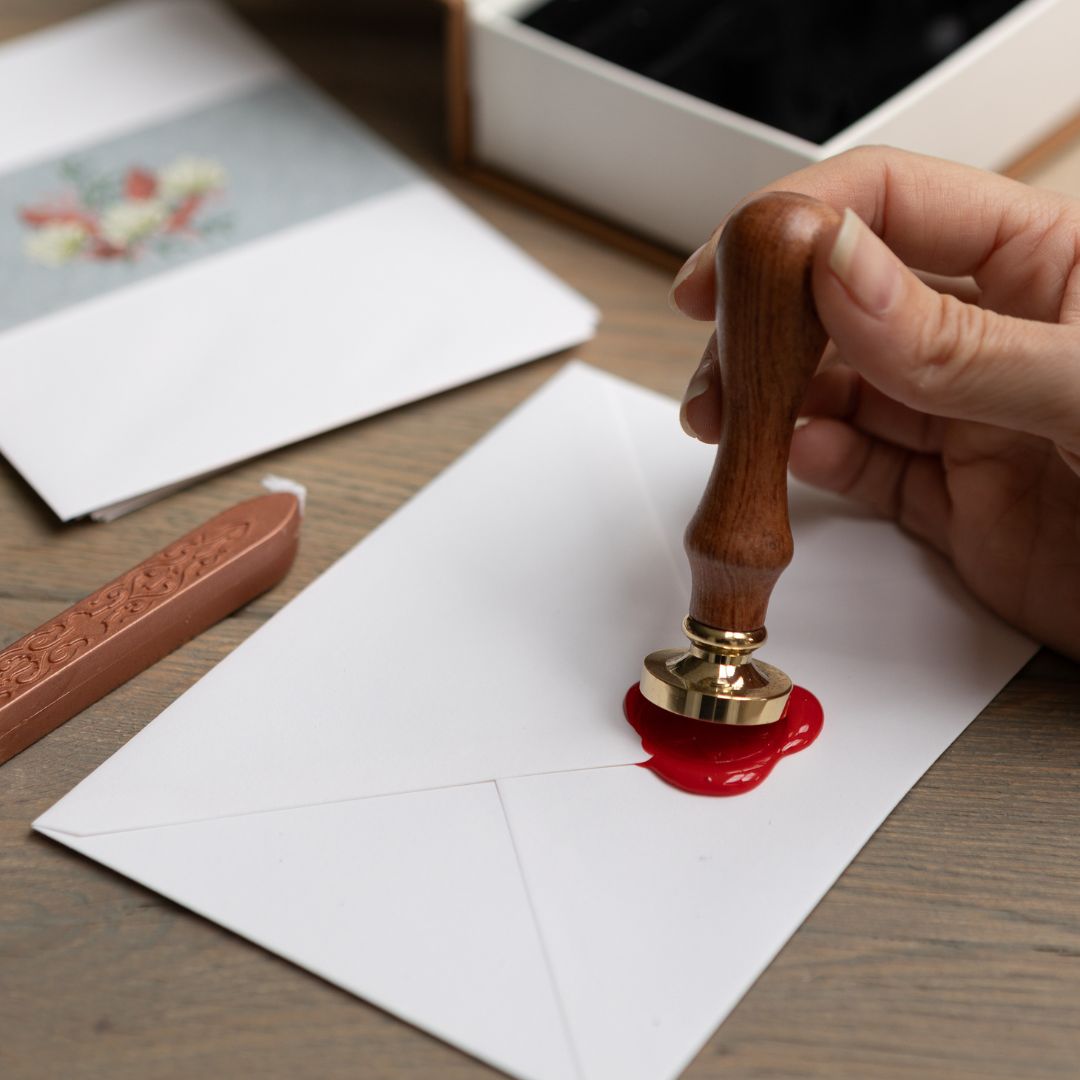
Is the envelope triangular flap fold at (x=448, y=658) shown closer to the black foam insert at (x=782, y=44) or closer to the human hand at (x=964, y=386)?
the human hand at (x=964, y=386)

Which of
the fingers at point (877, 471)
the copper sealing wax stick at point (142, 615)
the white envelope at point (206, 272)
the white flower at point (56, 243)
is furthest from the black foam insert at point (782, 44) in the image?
the copper sealing wax stick at point (142, 615)

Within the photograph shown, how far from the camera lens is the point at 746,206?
56 cm

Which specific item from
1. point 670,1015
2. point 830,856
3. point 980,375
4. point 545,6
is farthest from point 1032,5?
point 670,1015

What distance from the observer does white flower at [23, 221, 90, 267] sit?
98 centimetres

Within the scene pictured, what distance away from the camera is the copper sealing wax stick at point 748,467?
554mm

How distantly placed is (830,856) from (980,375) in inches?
9.6

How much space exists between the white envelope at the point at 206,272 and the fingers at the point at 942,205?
0.81ft

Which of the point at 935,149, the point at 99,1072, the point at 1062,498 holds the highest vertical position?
the point at 935,149

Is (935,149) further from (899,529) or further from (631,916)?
(631,916)

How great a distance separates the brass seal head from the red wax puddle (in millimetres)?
13

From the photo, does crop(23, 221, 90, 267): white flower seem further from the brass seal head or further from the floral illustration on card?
the brass seal head

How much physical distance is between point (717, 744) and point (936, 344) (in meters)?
0.23

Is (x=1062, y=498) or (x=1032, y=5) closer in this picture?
(x=1062, y=498)

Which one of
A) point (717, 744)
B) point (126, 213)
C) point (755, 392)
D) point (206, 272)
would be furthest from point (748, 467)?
point (126, 213)
